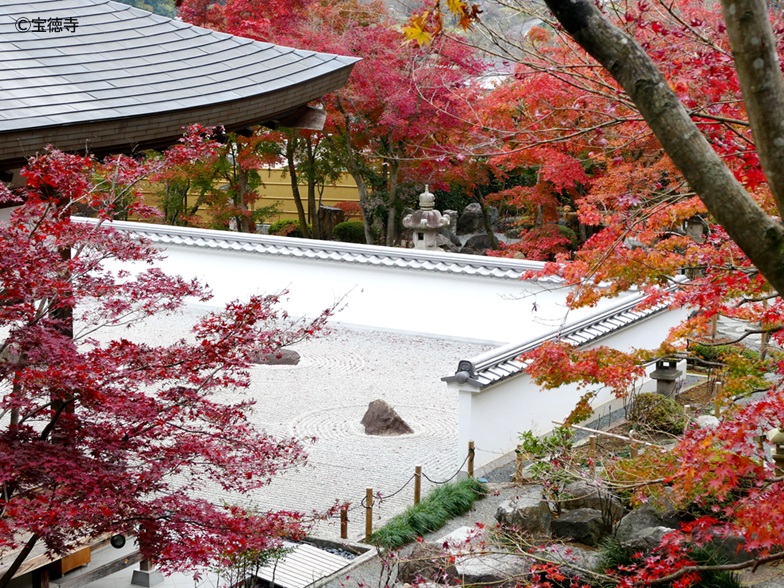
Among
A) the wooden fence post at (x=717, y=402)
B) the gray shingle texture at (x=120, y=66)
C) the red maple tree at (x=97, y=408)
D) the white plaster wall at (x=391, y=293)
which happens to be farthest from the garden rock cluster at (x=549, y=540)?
the white plaster wall at (x=391, y=293)

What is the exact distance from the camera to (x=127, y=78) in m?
6.02

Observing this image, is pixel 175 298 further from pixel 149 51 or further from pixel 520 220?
pixel 520 220

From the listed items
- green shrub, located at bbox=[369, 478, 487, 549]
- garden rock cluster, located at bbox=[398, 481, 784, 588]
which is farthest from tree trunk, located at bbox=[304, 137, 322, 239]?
garden rock cluster, located at bbox=[398, 481, 784, 588]

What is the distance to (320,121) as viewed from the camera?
276 inches

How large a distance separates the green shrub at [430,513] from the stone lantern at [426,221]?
27.9 ft

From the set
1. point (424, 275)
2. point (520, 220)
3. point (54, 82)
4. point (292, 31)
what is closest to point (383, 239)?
point (520, 220)

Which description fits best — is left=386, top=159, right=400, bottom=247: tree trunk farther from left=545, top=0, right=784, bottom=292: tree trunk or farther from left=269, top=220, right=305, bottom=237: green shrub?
left=545, top=0, right=784, bottom=292: tree trunk

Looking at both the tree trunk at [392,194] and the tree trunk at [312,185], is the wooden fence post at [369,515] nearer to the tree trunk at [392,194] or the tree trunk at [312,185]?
the tree trunk at [392,194]

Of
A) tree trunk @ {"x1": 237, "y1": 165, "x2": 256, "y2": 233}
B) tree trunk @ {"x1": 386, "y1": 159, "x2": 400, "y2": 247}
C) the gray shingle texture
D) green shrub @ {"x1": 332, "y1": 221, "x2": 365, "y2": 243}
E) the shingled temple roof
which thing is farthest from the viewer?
green shrub @ {"x1": 332, "y1": 221, "x2": 365, "y2": 243}

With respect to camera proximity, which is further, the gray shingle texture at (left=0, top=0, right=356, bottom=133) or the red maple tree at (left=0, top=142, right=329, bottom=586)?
the gray shingle texture at (left=0, top=0, right=356, bottom=133)

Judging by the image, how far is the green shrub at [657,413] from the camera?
9047 mm

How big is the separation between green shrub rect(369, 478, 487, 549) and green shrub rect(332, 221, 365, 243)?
44.5ft

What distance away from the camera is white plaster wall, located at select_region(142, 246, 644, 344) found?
507 inches

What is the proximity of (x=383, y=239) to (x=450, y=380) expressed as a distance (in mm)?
12099
